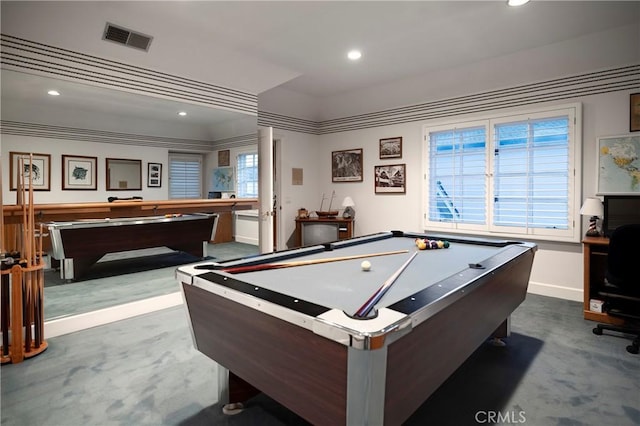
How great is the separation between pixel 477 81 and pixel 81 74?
4.42m

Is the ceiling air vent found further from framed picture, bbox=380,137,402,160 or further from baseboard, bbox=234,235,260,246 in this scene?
framed picture, bbox=380,137,402,160

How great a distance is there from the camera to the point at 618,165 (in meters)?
3.52

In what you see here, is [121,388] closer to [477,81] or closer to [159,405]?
[159,405]

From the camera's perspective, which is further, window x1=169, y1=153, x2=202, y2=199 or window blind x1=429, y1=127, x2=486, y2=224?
window blind x1=429, y1=127, x2=486, y2=224

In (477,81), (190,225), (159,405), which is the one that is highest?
(477,81)

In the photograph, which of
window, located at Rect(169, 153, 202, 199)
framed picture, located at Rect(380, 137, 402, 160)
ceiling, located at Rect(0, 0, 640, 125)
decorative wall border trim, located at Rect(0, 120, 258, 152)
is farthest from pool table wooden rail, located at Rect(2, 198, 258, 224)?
framed picture, located at Rect(380, 137, 402, 160)

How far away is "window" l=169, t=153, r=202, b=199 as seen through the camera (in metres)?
4.03

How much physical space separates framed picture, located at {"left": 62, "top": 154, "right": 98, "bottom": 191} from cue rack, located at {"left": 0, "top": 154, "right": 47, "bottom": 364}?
41 centimetres

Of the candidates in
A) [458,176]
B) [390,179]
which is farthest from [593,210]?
[390,179]

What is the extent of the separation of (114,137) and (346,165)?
3.52m

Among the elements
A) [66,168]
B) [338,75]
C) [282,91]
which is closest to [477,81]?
[338,75]

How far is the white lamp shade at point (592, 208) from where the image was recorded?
3.45 metres

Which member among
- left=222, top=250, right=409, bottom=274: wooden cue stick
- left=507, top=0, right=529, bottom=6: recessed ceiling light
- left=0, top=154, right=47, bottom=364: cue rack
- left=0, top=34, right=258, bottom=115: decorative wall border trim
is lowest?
left=0, top=154, right=47, bottom=364: cue rack

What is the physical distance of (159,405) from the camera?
1976 millimetres
